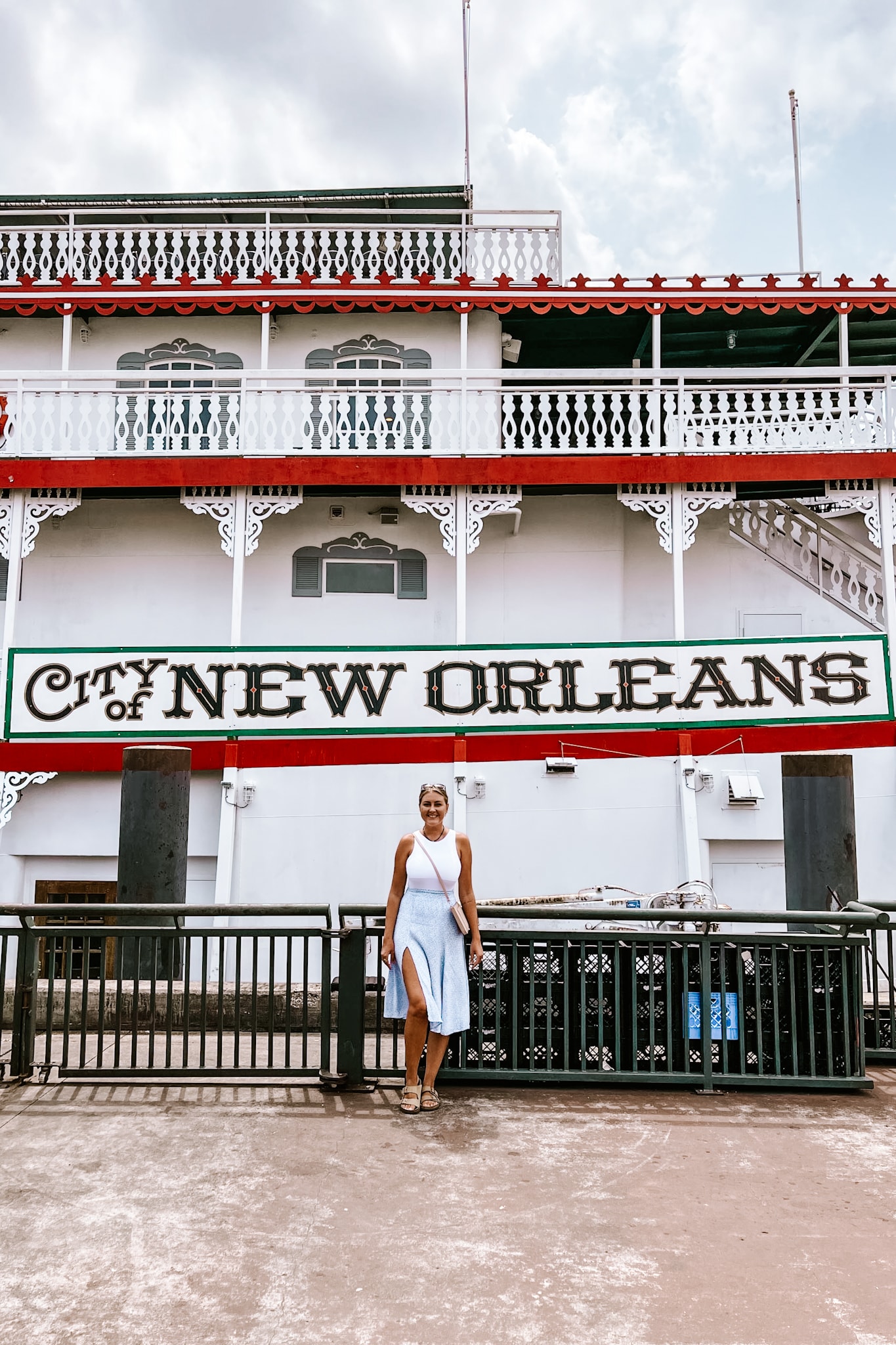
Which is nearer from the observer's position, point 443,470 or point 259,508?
point 443,470

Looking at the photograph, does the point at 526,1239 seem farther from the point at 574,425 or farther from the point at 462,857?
the point at 574,425

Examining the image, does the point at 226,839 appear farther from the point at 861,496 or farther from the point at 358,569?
the point at 861,496

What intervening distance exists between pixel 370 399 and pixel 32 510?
468 cm

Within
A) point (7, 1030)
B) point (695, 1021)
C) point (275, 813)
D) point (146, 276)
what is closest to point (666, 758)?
point (275, 813)

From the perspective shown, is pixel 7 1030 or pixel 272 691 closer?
pixel 7 1030

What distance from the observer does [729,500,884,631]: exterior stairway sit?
13.7m

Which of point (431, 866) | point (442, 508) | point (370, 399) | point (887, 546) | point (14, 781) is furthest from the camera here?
point (370, 399)

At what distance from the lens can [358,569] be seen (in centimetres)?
1359

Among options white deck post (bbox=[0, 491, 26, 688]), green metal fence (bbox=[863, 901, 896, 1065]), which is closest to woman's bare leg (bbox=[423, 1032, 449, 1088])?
green metal fence (bbox=[863, 901, 896, 1065])

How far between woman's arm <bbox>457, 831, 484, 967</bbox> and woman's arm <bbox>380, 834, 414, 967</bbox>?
0.27m

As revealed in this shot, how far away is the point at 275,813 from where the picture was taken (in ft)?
36.3

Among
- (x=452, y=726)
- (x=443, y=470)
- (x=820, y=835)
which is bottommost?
(x=820, y=835)

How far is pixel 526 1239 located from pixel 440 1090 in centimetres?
186

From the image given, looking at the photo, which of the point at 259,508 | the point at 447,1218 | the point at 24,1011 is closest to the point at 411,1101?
the point at 447,1218
